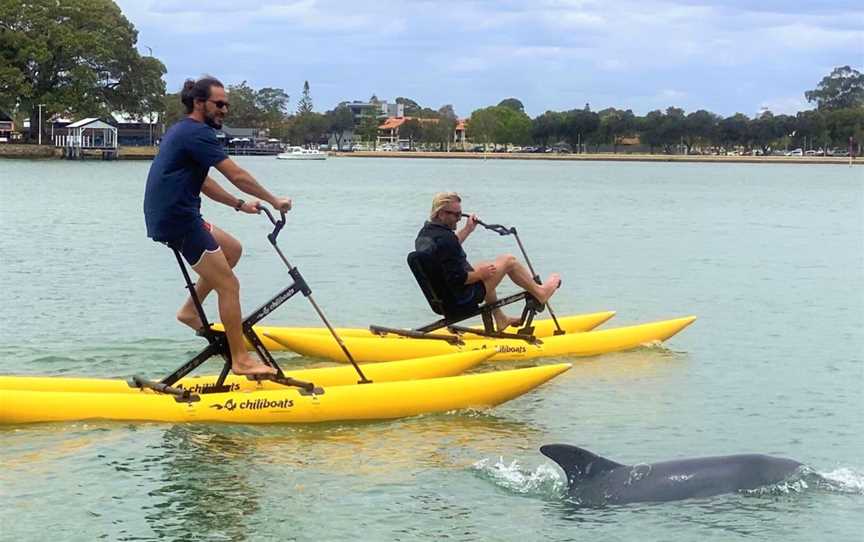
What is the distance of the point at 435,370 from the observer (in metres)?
12.7

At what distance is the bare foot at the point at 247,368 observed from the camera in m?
11.1

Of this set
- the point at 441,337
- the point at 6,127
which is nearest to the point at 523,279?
the point at 441,337

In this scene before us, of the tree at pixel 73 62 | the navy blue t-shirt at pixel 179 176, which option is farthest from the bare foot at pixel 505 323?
the tree at pixel 73 62

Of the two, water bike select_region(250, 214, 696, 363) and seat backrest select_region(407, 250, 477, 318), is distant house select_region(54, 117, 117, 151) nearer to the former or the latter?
water bike select_region(250, 214, 696, 363)

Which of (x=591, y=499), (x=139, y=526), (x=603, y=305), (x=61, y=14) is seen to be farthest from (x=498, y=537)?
(x=61, y=14)

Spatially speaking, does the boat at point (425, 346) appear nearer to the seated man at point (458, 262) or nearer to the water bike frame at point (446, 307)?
the water bike frame at point (446, 307)

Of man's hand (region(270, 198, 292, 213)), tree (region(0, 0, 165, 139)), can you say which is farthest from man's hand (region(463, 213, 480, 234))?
tree (region(0, 0, 165, 139))

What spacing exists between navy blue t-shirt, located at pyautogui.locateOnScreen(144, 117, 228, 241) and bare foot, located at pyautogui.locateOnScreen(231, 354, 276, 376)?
1.32 m

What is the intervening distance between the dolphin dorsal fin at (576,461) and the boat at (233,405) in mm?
2537

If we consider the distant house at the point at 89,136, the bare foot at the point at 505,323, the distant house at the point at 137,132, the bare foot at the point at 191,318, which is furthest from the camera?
the distant house at the point at 137,132

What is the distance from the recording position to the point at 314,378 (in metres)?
12.2

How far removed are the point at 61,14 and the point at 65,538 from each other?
120283 mm

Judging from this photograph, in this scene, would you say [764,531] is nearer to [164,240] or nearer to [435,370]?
[435,370]

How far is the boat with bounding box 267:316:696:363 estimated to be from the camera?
46.3ft
